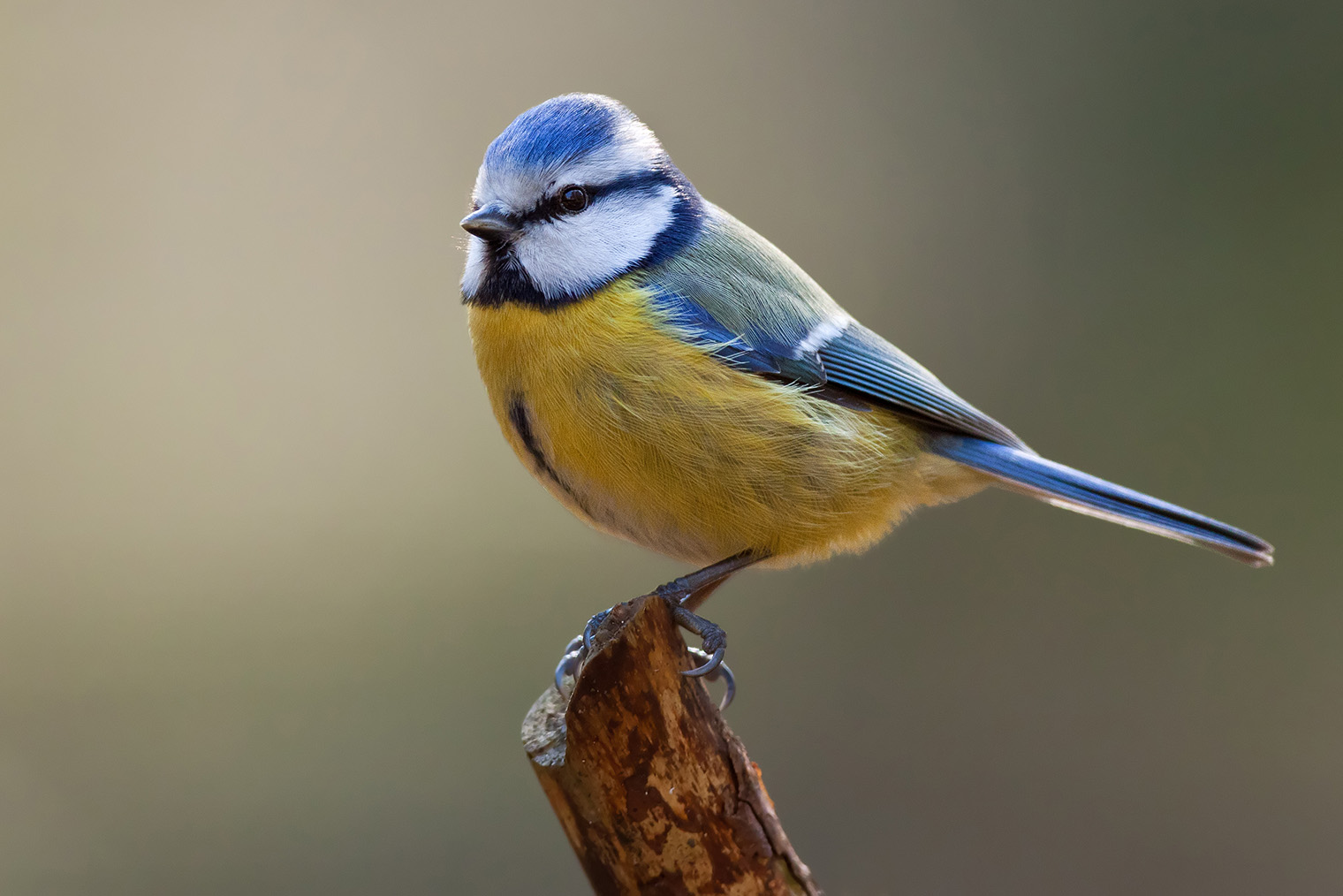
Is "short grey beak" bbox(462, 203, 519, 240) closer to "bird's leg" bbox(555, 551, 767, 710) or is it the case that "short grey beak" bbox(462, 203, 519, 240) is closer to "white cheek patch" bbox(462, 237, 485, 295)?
"white cheek patch" bbox(462, 237, 485, 295)

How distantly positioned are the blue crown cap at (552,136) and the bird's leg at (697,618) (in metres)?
0.56

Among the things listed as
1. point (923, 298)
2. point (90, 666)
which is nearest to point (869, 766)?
point (923, 298)

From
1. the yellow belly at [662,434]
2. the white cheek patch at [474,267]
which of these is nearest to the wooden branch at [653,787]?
the yellow belly at [662,434]

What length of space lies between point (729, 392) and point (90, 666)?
209 cm

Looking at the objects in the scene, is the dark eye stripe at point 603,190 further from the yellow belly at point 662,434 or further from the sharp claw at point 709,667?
the sharp claw at point 709,667

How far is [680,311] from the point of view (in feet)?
4.50

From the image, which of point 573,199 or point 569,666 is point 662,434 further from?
point 569,666

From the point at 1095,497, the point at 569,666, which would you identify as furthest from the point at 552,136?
the point at 1095,497

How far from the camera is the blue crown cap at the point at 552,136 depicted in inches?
52.6

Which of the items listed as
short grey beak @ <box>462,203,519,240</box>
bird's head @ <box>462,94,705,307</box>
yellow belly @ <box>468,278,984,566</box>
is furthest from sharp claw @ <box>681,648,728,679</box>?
short grey beak @ <box>462,203,519,240</box>

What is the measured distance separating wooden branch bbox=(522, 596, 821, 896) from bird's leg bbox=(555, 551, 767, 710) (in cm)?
5

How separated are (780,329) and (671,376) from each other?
0.71ft

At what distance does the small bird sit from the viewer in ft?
4.33

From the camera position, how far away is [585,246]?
4.51ft
